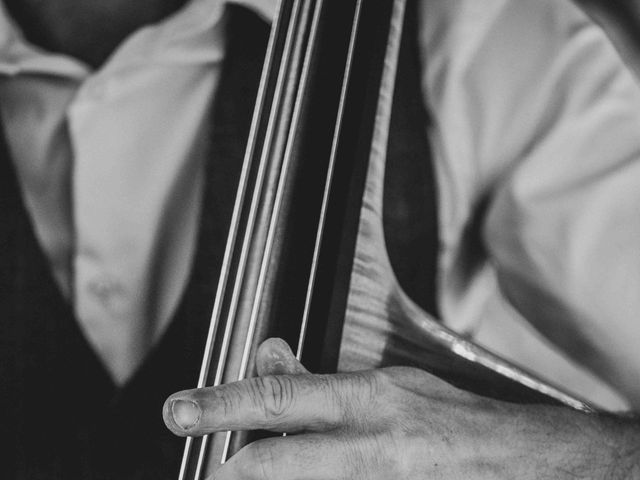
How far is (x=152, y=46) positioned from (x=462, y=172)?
280 millimetres

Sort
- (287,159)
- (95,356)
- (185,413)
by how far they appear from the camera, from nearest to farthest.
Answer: (185,413) → (287,159) → (95,356)

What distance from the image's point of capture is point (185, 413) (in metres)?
0.23

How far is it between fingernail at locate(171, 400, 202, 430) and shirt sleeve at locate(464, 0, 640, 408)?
0.33 m

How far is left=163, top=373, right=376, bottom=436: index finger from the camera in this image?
230 millimetres

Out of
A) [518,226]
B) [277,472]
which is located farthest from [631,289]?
[277,472]

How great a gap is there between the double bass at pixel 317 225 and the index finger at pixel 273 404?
0.06 metres

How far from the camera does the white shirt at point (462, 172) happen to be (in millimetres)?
484

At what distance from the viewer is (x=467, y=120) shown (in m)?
0.52

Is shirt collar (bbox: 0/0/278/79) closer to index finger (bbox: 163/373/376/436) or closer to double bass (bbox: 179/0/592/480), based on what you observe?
double bass (bbox: 179/0/592/480)

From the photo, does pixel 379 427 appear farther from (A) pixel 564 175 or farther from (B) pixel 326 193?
(A) pixel 564 175

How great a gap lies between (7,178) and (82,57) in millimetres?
148

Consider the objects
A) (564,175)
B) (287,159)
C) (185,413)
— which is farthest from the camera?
(564,175)

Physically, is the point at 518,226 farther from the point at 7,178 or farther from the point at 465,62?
the point at 7,178

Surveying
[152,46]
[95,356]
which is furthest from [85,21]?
[95,356]
